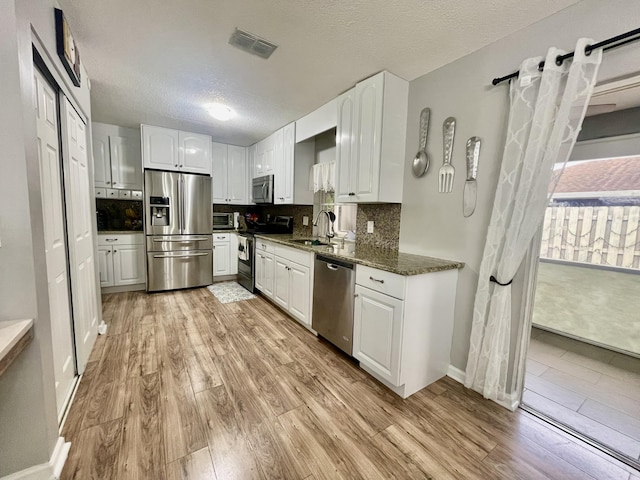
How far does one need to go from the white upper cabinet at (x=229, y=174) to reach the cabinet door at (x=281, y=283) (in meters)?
2.06

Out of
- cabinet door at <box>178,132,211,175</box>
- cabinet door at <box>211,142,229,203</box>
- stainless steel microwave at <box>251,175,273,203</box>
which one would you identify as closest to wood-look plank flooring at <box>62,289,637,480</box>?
stainless steel microwave at <box>251,175,273,203</box>

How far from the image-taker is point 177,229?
3822 mm

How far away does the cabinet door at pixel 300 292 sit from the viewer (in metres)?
2.61

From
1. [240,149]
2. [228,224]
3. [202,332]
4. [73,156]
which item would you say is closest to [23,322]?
[73,156]

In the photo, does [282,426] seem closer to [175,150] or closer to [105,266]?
[105,266]

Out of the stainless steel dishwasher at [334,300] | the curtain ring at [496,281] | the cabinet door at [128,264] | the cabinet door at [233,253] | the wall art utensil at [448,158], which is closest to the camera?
the curtain ring at [496,281]

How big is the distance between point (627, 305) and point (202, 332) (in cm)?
406

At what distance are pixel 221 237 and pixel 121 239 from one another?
54.1 inches

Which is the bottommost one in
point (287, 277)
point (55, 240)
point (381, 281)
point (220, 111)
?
point (287, 277)

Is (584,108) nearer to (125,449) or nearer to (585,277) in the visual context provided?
(585,277)

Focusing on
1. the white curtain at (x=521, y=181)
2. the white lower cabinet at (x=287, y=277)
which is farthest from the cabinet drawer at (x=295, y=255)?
the white curtain at (x=521, y=181)

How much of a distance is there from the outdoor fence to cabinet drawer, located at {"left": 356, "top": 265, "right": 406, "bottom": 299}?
4.89 feet

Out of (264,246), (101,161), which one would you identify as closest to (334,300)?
(264,246)

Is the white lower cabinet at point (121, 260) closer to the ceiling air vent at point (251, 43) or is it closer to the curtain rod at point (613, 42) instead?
the ceiling air vent at point (251, 43)
